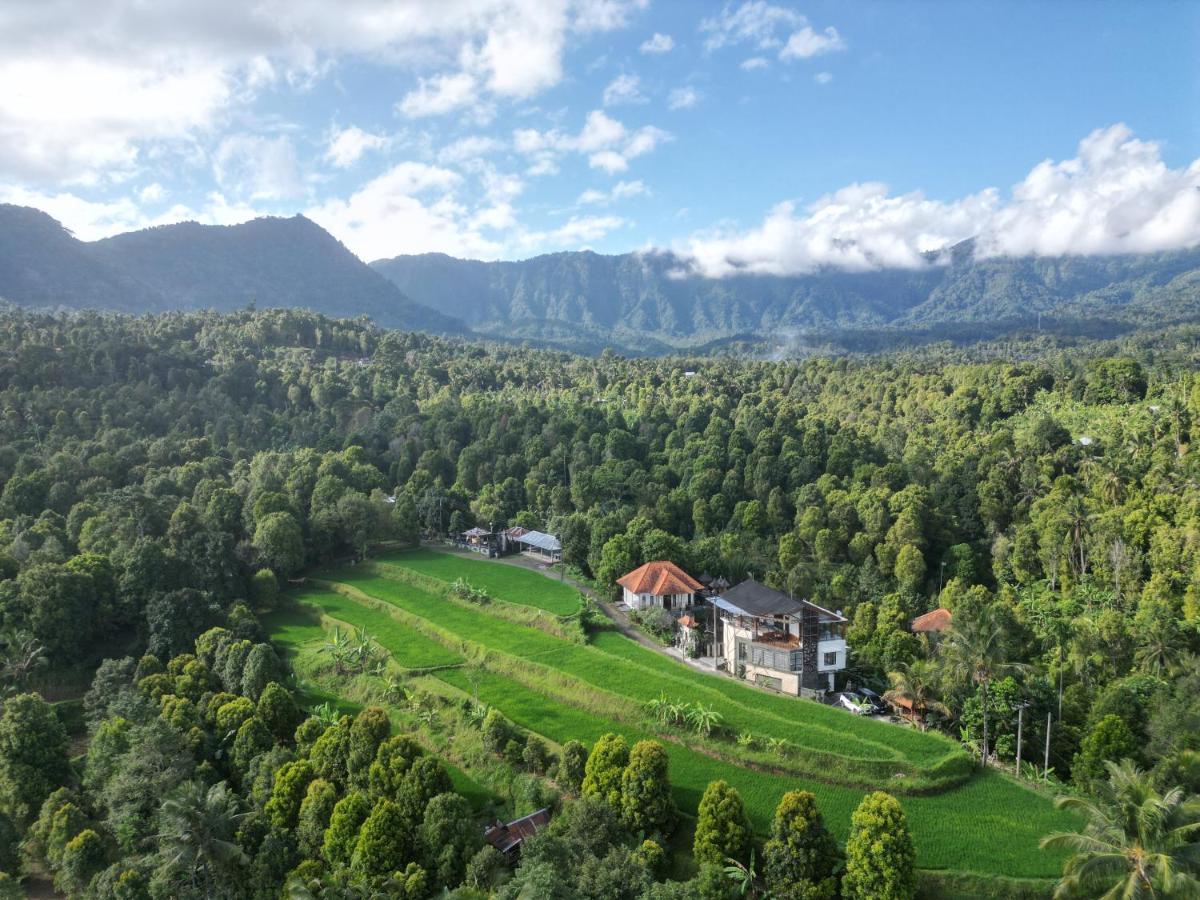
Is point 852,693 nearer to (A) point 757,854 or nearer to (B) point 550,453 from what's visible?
(A) point 757,854

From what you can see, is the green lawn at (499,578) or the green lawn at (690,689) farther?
the green lawn at (499,578)

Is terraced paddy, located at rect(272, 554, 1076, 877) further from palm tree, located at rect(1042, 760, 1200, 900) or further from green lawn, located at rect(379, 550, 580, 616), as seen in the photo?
palm tree, located at rect(1042, 760, 1200, 900)

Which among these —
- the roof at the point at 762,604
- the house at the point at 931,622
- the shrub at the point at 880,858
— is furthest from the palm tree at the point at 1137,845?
the house at the point at 931,622

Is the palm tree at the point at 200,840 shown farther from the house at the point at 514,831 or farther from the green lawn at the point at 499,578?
the green lawn at the point at 499,578

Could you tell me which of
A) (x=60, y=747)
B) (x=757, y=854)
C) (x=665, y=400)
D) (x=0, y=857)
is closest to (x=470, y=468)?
(x=665, y=400)

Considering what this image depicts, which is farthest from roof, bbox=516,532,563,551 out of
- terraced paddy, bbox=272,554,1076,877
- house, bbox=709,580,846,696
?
house, bbox=709,580,846,696

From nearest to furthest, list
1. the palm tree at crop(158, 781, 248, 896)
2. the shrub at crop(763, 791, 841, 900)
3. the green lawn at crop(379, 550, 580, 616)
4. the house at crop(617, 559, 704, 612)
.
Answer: the shrub at crop(763, 791, 841, 900)
the palm tree at crop(158, 781, 248, 896)
the house at crop(617, 559, 704, 612)
the green lawn at crop(379, 550, 580, 616)
